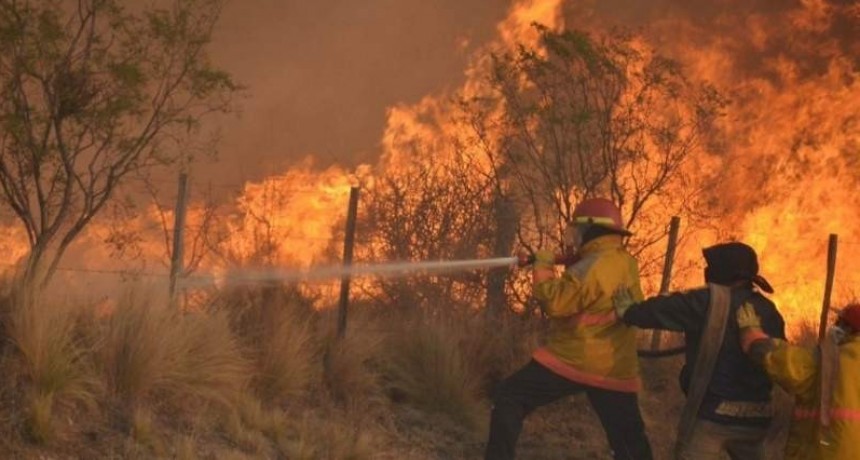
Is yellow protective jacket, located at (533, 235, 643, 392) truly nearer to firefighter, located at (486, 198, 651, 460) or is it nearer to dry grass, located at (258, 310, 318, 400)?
firefighter, located at (486, 198, 651, 460)

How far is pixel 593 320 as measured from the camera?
6.02 metres

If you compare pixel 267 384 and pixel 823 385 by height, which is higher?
pixel 823 385

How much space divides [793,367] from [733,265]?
697 mm

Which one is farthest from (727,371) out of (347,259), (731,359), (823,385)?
(347,259)

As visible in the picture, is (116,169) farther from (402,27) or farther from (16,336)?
(402,27)

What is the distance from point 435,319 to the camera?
9.02 meters

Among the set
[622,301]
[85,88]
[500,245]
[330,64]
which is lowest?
[622,301]

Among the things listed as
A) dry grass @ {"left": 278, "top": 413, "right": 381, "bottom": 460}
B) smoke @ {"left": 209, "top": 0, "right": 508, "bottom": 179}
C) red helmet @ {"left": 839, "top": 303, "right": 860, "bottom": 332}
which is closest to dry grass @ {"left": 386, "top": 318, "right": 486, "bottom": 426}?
dry grass @ {"left": 278, "top": 413, "right": 381, "bottom": 460}

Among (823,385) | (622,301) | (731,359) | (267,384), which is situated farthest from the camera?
(267,384)

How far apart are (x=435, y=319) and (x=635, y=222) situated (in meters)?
3.40

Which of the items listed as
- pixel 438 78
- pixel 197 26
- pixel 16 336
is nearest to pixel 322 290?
pixel 197 26

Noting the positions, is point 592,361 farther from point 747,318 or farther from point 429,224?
point 429,224

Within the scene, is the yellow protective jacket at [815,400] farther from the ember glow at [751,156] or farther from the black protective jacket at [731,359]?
the ember glow at [751,156]

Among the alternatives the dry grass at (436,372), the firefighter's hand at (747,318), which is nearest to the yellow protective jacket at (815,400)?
the firefighter's hand at (747,318)
